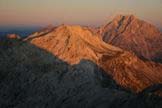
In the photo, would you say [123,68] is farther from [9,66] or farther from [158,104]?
[158,104]

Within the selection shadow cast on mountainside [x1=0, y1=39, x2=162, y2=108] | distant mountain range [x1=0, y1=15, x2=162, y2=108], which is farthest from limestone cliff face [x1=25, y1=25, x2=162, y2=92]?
shadow cast on mountainside [x1=0, y1=39, x2=162, y2=108]

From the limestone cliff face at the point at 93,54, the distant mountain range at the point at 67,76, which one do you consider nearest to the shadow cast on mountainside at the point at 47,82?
the distant mountain range at the point at 67,76

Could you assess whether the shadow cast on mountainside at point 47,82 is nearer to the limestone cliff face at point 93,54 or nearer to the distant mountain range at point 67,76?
the distant mountain range at point 67,76

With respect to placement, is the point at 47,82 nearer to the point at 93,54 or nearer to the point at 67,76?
the point at 67,76

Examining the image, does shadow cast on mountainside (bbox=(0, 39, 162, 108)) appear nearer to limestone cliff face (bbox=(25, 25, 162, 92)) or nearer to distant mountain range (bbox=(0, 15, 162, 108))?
distant mountain range (bbox=(0, 15, 162, 108))

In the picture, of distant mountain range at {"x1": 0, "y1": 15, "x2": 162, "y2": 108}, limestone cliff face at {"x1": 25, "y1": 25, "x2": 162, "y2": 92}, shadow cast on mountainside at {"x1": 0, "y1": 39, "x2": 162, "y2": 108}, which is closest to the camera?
distant mountain range at {"x1": 0, "y1": 15, "x2": 162, "y2": 108}

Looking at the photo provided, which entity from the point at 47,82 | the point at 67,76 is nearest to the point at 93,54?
the point at 67,76

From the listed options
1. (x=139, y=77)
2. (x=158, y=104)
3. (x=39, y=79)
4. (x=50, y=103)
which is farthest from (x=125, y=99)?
(x=139, y=77)
